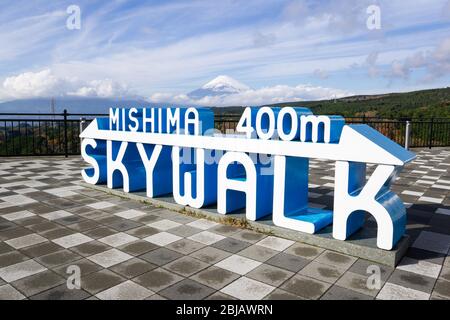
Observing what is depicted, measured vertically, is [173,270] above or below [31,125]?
below

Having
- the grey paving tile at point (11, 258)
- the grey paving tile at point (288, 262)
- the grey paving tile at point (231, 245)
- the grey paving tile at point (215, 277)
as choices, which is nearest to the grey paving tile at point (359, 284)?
the grey paving tile at point (288, 262)

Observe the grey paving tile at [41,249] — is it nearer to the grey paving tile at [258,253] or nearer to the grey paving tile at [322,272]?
the grey paving tile at [258,253]

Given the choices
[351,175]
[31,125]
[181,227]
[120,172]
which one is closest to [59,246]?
[181,227]

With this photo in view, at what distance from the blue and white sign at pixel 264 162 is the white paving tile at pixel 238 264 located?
0.99 metres

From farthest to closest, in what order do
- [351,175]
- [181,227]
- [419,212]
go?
[419,212] → [181,227] → [351,175]

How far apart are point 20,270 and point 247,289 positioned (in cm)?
231

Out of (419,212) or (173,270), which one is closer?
(173,270)

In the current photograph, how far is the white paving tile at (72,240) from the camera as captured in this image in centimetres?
427

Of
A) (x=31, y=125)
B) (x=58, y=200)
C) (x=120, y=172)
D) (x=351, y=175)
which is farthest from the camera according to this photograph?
(x=31, y=125)

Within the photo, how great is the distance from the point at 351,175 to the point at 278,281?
1622 millimetres

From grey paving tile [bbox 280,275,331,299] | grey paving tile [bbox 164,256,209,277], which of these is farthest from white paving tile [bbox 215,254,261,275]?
grey paving tile [bbox 280,275,331,299]

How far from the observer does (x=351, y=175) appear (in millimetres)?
4195

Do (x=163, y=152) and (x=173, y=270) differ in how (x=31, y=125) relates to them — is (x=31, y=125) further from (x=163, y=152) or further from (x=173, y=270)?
(x=173, y=270)

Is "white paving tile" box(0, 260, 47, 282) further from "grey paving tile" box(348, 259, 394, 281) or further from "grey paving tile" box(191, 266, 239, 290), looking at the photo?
"grey paving tile" box(348, 259, 394, 281)
